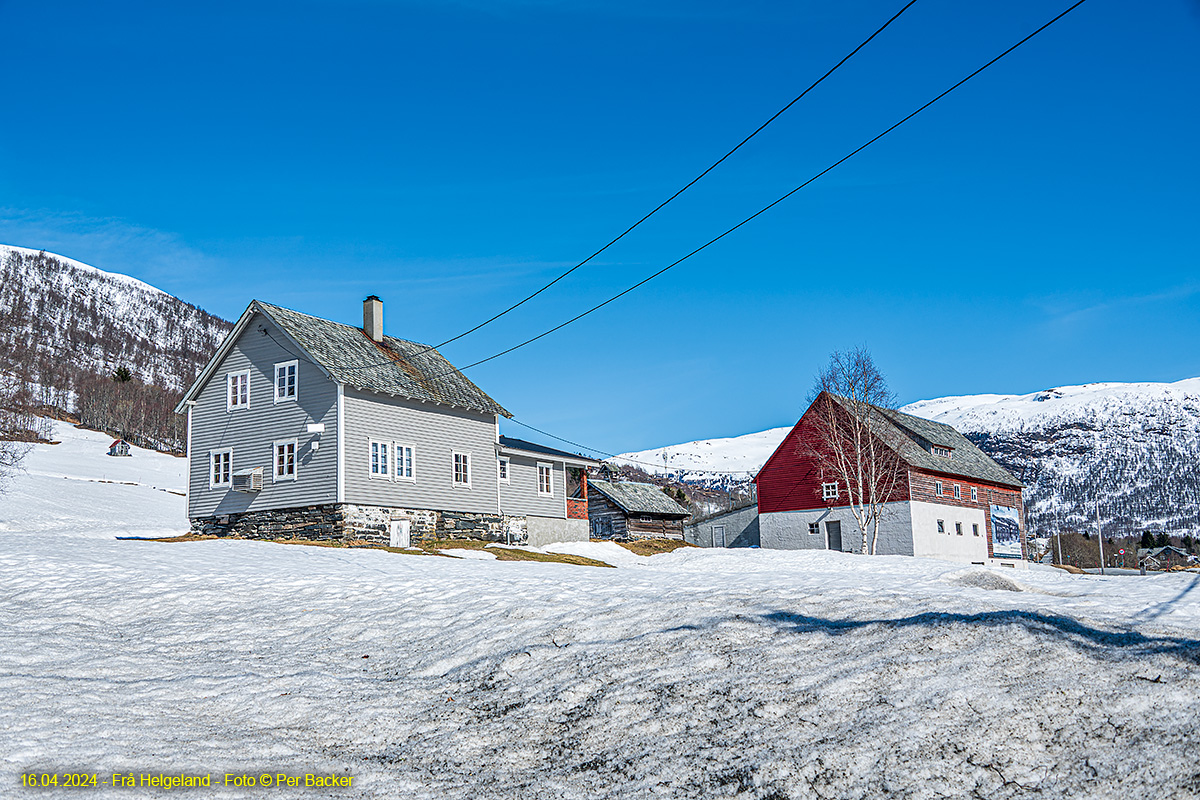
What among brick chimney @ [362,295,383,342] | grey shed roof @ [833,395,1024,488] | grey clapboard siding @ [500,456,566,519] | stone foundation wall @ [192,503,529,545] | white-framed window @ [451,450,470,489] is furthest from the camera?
grey shed roof @ [833,395,1024,488]

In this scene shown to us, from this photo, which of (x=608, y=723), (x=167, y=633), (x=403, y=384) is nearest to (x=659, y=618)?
(x=608, y=723)

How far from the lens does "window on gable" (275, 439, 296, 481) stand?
31.2 m

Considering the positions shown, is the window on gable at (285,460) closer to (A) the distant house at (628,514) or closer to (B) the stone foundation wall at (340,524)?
(B) the stone foundation wall at (340,524)

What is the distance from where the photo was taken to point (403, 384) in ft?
111

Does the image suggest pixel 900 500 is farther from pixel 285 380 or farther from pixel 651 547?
pixel 285 380

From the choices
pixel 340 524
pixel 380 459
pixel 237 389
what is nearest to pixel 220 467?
pixel 237 389

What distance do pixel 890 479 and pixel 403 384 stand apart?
1049 inches

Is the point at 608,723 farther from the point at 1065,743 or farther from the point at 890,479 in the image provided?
the point at 890,479

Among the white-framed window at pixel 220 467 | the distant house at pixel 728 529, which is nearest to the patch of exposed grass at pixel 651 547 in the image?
the distant house at pixel 728 529

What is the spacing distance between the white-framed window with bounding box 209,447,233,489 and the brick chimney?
25.5 feet

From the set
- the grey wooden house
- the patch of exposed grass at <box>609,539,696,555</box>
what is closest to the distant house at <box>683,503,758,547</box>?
the patch of exposed grass at <box>609,539,696,555</box>

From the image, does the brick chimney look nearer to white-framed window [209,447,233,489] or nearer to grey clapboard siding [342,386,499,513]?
grey clapboard siding [342,386,499,513]

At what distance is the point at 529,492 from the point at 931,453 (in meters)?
25.5

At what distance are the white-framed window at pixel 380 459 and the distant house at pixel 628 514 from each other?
30.1 metres
